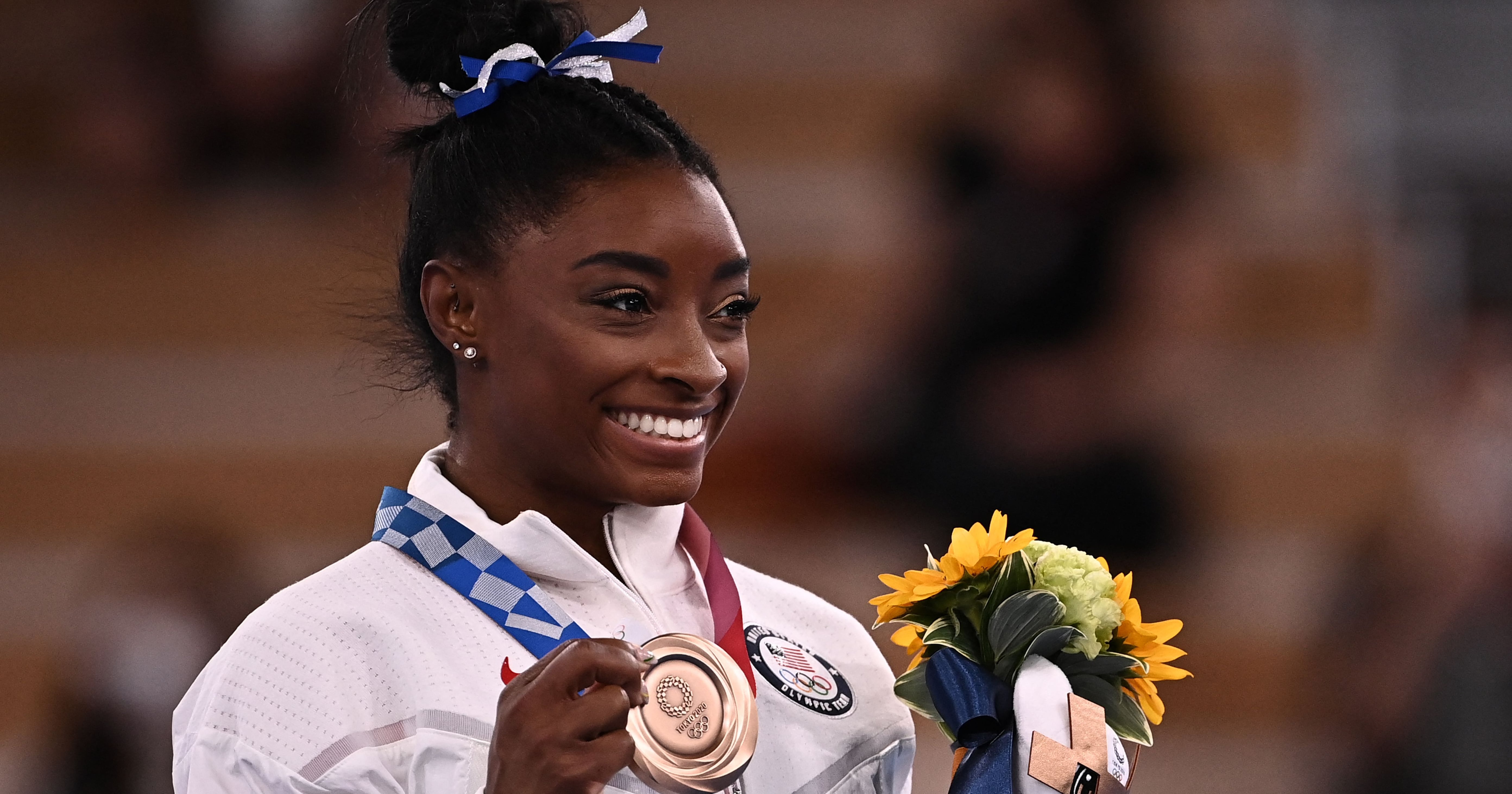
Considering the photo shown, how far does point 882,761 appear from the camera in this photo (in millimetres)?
1958

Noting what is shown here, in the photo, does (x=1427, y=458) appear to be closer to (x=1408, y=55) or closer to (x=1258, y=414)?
(x=1258, y=414)

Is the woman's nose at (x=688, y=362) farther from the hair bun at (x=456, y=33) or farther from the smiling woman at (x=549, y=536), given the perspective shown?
the hair bun at (x=456, y=33)

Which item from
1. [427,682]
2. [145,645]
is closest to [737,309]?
[427,682]

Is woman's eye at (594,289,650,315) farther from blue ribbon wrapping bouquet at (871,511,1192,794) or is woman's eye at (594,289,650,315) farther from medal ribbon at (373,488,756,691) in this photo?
blue ribbon wrapping bouquet at (871,511,1192,794)

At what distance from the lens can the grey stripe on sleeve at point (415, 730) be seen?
1626 mm

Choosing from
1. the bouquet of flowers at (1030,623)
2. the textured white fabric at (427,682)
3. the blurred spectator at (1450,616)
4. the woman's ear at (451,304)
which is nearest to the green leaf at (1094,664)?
the bouquet of flowers at (1030,623)

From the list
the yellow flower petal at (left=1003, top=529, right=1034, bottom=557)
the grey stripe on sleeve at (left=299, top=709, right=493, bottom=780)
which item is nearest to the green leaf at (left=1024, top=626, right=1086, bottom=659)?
the yellow flower petal at (left=1003, top=529, right=1034, bottom=557)

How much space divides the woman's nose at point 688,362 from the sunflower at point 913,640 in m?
0.34

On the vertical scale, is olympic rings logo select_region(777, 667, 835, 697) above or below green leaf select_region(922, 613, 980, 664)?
below

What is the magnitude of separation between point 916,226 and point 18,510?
8.13ft

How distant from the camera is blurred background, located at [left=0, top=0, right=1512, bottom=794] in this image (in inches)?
163

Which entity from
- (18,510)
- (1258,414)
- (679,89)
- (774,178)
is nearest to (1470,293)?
(1258,414)

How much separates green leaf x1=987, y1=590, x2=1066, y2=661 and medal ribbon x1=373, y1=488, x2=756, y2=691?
0.26 metres

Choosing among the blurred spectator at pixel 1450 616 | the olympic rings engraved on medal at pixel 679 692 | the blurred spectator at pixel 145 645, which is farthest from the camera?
Result: the blurred spectator at pixel 1450 616
